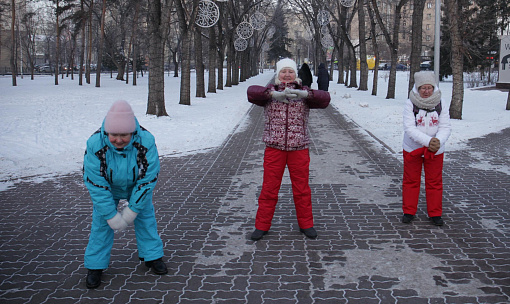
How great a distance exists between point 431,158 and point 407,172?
33cm

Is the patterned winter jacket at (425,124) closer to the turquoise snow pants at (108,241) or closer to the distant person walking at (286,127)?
the distant person walking at (286,127)

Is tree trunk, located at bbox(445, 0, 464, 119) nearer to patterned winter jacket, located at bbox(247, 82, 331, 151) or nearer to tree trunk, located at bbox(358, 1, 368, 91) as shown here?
patterned winter jacket, located at bbox(247, 82, 331, 151)

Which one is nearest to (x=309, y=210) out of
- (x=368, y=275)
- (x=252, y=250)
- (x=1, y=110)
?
(x=252, y=250)

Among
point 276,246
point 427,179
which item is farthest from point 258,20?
point 276,246

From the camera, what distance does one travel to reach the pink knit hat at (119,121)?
366cm

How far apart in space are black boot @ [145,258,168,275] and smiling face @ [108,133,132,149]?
106 cm

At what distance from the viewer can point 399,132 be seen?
12.7 m

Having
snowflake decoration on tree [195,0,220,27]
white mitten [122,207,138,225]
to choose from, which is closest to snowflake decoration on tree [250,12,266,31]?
snowflake decoration on tree [195,0,220,27]

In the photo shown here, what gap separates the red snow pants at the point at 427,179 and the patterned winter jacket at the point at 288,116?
4.26 ft

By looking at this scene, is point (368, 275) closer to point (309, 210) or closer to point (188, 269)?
point (309, 210)

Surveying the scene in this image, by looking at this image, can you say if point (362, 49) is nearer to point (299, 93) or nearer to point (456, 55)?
point (456, 55)

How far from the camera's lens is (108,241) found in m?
4.01

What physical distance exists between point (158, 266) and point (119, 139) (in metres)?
1.16

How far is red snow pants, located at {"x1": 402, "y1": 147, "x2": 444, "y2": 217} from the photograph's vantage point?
17.4ft
